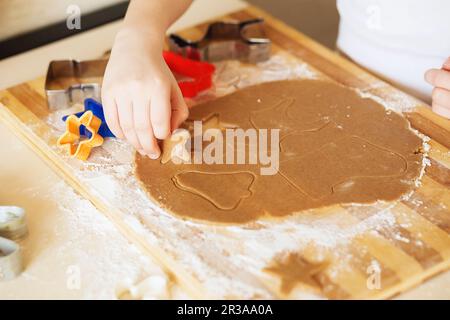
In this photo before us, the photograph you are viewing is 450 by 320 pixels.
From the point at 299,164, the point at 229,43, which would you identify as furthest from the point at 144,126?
the point at 229,43

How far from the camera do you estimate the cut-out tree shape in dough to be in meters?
0.95

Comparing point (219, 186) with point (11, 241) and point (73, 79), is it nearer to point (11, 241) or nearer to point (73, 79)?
point (11, 241)

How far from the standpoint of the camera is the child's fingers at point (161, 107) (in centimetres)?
97

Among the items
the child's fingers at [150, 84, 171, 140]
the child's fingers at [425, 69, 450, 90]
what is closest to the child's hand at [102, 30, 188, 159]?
the child's fingers at [150, 84, 171, 140]

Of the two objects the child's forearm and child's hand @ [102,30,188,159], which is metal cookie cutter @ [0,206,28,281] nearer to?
child's hand @ [102,30,188,159]

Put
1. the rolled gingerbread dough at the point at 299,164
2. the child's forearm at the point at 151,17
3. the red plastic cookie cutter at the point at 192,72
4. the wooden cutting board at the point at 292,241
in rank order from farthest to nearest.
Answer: the red plastic cookie cutter at the point at 192,72, the child's forearm at the point at 151,17, the rolled gingerbread dough at the point at 299,164, the wooden cutting board at the point at 292,241

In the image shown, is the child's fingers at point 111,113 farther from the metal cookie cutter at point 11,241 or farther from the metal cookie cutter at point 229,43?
the metal cookie cutter at point 229,43

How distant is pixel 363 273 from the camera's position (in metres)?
0.84

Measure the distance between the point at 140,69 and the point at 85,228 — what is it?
0.82ft

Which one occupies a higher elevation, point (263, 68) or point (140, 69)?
point (140, 69)

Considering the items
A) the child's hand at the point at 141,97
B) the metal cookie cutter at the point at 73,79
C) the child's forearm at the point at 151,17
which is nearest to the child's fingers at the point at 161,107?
the child's hand at the point at 141,97

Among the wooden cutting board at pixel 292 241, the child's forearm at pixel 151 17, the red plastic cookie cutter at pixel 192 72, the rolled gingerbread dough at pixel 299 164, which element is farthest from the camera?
the red plastic cookie cutter at pixel 192 72
